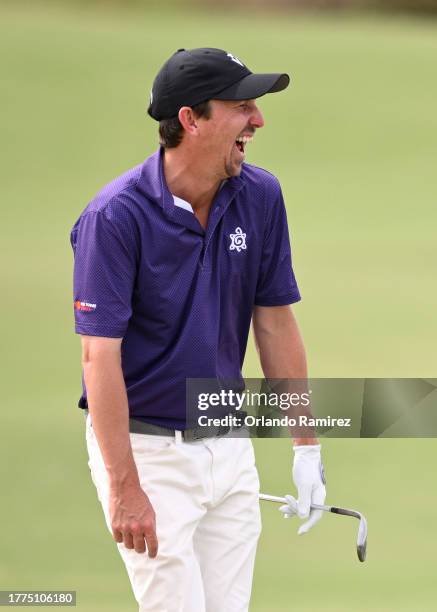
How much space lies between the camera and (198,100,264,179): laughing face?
153 inches

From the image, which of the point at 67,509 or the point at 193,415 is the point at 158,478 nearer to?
the point at 193,415

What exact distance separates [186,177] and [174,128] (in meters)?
0.14

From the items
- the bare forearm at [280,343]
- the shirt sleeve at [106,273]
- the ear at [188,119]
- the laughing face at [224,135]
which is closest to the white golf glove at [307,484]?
the bare forearm at [280,343]

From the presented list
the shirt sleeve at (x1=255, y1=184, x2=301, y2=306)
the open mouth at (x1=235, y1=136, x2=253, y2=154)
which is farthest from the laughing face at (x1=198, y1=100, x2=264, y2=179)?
the shirt sleeve at (x1=255, y1=184, x2=301, y2=306)

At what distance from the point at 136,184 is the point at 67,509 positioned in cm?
341

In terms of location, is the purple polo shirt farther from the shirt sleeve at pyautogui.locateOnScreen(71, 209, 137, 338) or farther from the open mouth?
the open mouth

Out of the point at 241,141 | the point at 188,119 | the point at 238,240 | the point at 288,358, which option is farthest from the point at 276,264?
the point at 188,119

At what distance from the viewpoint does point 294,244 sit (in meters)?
14.2

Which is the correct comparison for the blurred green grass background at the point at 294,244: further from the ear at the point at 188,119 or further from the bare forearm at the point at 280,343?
the ear at the point at 188,119

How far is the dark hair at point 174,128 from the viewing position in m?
3.90

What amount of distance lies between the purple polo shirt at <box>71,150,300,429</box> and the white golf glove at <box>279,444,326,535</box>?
1.37 ft

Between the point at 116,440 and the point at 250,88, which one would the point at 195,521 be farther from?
the point at 250,88

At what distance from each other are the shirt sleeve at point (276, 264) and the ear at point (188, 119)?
13.2 inches

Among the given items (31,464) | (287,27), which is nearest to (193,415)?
(31,464)
